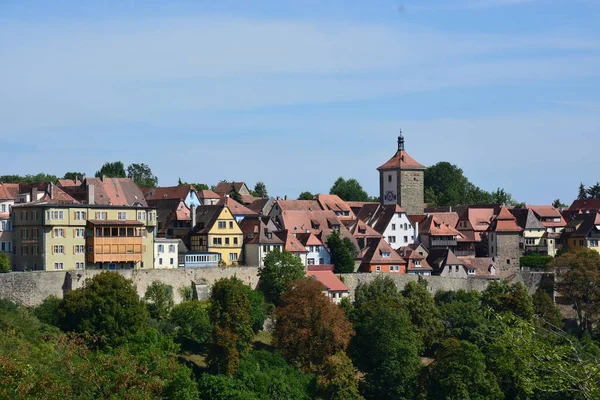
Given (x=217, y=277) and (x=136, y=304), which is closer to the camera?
(x=136, y=304)

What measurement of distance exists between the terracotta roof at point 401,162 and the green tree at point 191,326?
3867cm

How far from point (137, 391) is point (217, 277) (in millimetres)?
27959

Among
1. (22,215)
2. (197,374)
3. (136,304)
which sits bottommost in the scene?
(197,374)

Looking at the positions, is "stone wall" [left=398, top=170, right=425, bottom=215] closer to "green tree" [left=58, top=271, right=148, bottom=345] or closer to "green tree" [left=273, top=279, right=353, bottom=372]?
"green tree" [left=273, top=279, right=353, bottom=372]

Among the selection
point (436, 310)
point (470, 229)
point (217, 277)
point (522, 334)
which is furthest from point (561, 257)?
point (522, 334)

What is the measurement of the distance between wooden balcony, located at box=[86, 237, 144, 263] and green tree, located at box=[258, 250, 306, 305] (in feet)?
24.7

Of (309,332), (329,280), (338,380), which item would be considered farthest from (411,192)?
(338,380)

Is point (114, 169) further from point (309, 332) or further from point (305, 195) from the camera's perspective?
point (309, 332)

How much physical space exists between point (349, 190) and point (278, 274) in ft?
207

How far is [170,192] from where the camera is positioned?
3622 inches

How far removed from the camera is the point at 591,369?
78.5 feet

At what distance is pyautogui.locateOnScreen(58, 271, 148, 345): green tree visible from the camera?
5634 cm

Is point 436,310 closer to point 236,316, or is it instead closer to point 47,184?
point 236,316

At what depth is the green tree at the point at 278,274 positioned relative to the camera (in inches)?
2704
